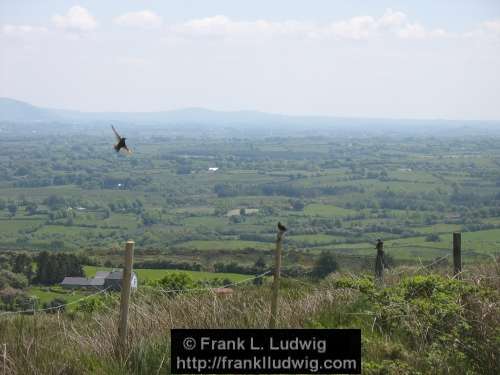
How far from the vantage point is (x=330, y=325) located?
554cm

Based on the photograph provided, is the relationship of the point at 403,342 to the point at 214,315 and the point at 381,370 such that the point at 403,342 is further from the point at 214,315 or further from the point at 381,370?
the point at 214,315

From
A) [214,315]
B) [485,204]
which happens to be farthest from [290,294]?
[485,204]

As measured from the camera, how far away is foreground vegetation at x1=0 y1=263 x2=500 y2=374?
4.42 meters

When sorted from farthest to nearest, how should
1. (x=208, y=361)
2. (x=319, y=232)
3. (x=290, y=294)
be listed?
(x=319, y=232) → (x=290, y=294) → (x=208, y=361)

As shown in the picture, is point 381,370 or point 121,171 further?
point 121,171

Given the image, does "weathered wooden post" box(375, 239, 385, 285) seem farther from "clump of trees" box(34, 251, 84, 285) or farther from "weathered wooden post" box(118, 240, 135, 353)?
"clump of trees" box(34, 251, 84, 285)

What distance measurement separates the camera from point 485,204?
61375 millimetres

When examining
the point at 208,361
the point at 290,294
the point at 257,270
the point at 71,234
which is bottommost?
the point at 71,234

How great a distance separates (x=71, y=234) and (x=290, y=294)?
148 ft

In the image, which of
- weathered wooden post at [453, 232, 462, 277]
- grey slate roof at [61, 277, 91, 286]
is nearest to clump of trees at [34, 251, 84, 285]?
grey slate roof at [61, 277, 91, 286]

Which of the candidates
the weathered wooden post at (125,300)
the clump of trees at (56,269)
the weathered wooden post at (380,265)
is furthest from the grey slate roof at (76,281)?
the weathered wooden post at (125,300)

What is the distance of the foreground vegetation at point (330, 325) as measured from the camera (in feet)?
14.5

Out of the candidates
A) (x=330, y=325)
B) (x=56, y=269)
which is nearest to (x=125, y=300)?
(x=330, y=325)

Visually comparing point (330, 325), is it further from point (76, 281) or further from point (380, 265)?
point (76, 281)
